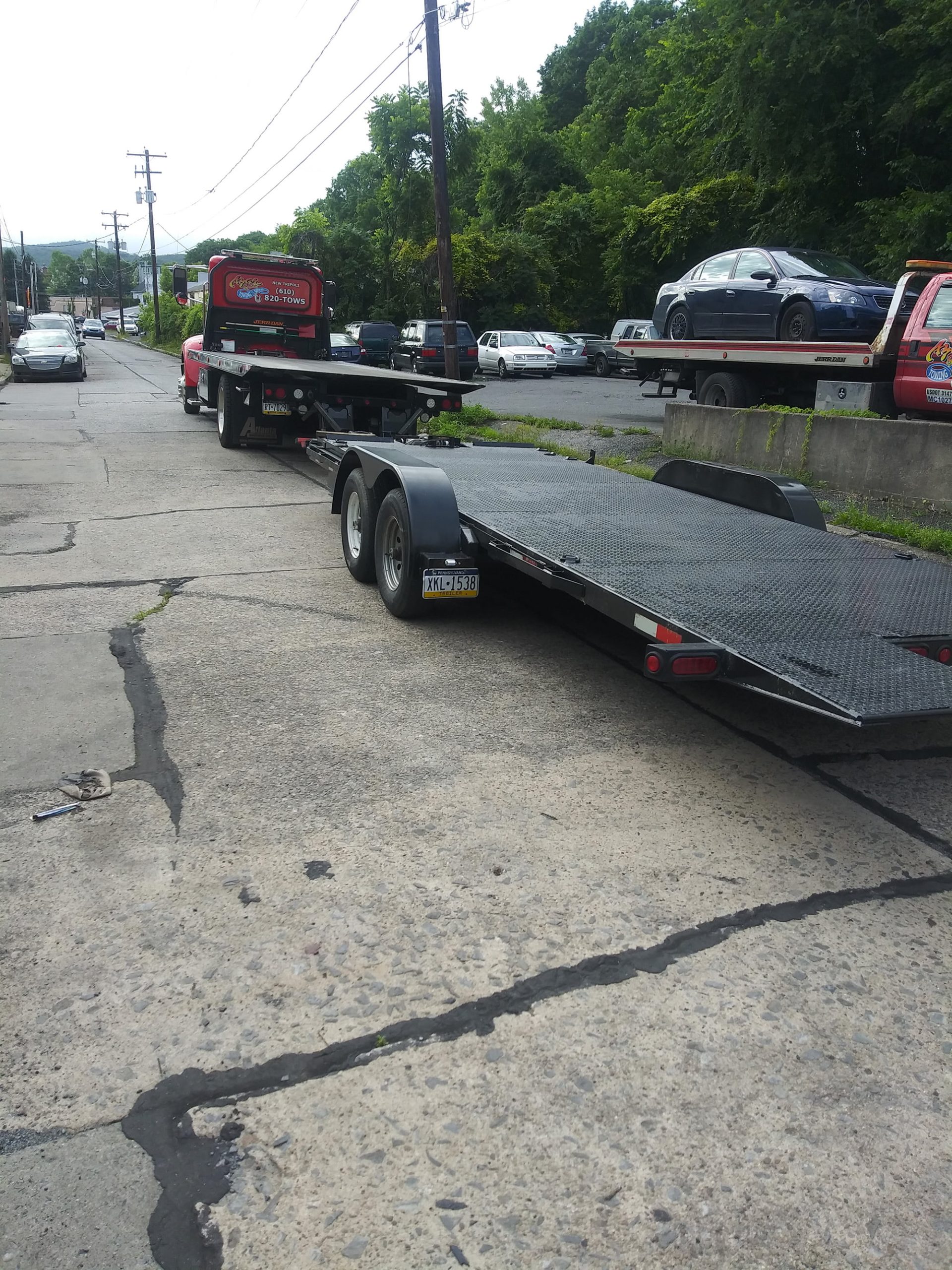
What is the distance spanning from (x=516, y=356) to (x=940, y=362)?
22.3 metres

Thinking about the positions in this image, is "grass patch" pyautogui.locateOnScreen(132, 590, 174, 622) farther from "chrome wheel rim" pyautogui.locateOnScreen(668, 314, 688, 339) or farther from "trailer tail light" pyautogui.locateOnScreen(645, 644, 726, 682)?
"chrome wheel rim" pyautogui.locateOnScreen(668, 314, 688, 339)

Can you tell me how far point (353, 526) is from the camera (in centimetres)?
768

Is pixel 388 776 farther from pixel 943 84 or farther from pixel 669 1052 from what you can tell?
pixel 943 84

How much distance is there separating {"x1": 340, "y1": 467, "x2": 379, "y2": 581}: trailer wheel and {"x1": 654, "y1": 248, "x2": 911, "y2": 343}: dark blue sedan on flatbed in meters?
8.39

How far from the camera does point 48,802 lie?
13.4ft

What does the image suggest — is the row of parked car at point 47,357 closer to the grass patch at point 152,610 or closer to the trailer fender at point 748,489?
the grass patch at point 152,610

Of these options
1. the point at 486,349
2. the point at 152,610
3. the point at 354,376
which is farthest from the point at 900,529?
the point at 486,349

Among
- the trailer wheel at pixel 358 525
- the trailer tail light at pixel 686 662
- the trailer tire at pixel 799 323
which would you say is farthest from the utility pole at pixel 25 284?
the trailer tail light at pixel 686 662

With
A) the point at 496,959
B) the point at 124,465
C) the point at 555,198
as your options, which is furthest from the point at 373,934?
the point at 555,198

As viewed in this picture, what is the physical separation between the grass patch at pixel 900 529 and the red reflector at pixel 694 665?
5.40m

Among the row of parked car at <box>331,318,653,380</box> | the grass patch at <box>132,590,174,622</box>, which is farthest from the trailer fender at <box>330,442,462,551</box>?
the row of parked car at <box>331,318,653,380</box>

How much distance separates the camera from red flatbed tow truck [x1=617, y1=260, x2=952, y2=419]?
10945 millimetres

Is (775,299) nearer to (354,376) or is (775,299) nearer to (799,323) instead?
(799,323)

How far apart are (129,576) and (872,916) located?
226 inches
